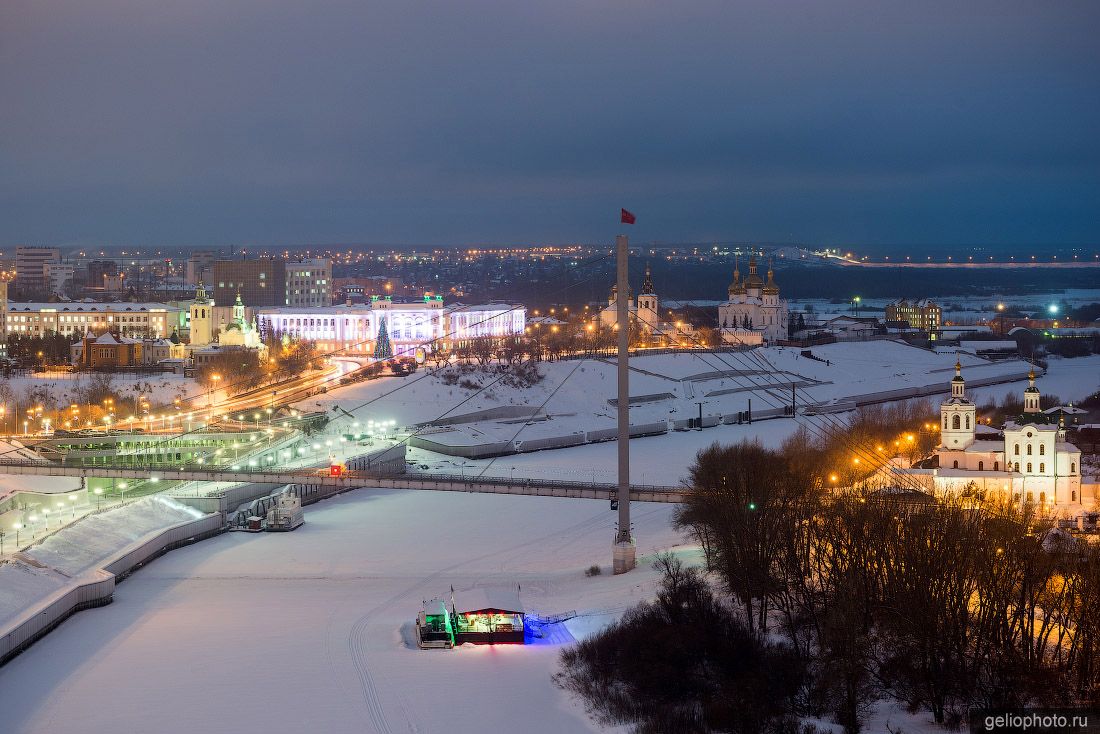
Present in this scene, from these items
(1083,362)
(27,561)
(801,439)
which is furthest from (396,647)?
(1083,362)

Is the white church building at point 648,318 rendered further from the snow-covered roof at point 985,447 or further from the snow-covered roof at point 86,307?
the snow-covered roof at point 985,447

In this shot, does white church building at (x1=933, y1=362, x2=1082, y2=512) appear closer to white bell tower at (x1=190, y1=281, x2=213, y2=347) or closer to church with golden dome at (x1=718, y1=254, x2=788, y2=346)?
white bell tower at (x1=190, y1=281, x2=213, y2=347)

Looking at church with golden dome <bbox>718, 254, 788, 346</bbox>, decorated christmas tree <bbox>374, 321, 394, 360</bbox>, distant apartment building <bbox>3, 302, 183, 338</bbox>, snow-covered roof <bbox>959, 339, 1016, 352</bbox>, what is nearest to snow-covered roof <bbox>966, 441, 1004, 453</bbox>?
decorated christmas tree <bbox>374, 321, 394, 360</bbox>

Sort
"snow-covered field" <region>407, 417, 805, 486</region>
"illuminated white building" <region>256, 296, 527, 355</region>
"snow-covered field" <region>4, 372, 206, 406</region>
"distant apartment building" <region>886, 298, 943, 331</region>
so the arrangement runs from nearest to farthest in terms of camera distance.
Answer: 1. "snow-covered field" <region>407, 417, 805, 486</region>
2. "snow-covered field" <region>4, 372, 206, 406</region>
3. "illuminated white building" <region>256, 296, 527, 355</region>
4. "distant apartment building" <region>886, 298, 943, 331</region>

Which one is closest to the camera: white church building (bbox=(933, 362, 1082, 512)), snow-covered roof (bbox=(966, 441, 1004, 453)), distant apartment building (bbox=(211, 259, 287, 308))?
white church building (bbox=(933, 362, 1082, 512))

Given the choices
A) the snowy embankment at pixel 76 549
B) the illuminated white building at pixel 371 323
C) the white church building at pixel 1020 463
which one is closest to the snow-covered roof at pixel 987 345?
the illuminated white building at pixel 371 323

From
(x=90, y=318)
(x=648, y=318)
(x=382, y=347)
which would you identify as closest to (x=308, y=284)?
(x=90, y=318)

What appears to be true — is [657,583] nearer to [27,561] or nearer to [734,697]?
[734,697]
